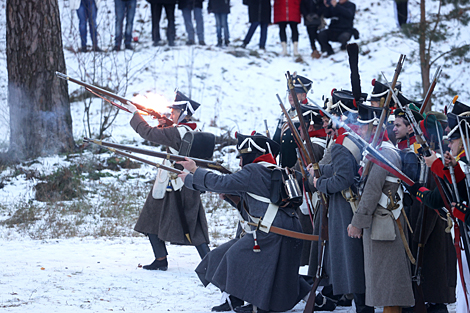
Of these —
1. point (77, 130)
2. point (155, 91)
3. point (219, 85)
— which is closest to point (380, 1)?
point (219, 85)

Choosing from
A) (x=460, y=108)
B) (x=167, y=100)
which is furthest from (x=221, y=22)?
(x=460, y=108)

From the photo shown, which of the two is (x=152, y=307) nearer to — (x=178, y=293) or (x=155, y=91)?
(x=178, y=293)

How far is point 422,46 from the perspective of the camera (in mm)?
11578

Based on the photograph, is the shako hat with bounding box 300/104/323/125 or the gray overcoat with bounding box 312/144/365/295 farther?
the shako hat with bounding box 300/104/323/125

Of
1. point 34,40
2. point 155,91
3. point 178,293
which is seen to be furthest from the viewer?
point 155,91

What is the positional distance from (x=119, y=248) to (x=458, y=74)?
37.4 feet

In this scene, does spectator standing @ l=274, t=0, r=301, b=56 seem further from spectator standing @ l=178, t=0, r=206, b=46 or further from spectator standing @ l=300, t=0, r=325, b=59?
spectator standing @ l=178, t=0, r=206, b=46

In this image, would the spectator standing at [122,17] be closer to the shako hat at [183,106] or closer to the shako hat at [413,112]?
the shako hat at [183,106]

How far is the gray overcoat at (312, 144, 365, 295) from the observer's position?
434 cm

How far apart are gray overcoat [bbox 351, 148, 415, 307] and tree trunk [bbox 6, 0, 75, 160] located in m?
8.02

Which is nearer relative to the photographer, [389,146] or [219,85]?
[389,146]

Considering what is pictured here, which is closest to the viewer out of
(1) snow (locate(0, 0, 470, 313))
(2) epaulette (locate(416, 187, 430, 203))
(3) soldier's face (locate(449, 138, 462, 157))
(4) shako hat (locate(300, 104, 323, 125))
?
(3) soldier's face (locate(449, 138, 462, 157))

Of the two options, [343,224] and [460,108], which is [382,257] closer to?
[343,224]

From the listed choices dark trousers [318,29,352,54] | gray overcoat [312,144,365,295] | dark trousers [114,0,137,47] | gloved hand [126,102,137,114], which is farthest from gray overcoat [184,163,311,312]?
dark trousers [318,29,352,54]
